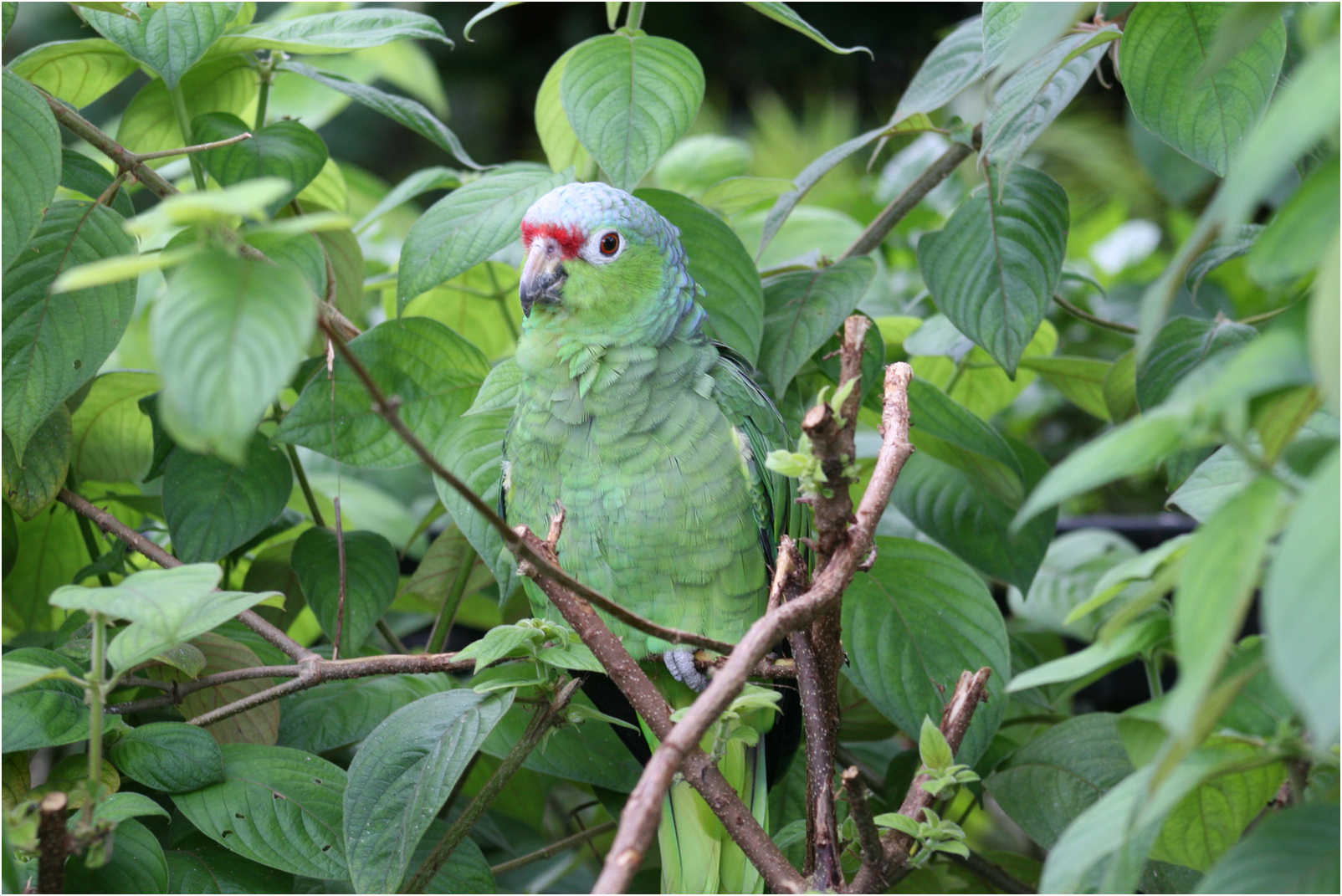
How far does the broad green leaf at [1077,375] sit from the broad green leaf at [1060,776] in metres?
0.35

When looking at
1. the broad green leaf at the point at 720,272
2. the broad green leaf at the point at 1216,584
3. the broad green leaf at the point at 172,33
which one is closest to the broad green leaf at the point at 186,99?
the broad green leaf at the point at 172,33

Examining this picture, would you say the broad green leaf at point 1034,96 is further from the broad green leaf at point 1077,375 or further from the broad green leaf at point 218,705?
the broad green leaf at point 218,705

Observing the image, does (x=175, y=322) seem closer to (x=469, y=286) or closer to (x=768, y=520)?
(x=768, y=520)

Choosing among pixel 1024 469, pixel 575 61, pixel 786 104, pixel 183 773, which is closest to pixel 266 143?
pixel 575 61

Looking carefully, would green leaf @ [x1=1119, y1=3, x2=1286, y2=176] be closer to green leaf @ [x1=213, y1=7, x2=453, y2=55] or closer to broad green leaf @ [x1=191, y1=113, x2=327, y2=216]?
green leaf @ [x1=213, y1=7, x2=453, y2=55]

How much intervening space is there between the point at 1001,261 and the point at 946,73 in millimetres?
191

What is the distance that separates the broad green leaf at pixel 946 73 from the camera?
2.82 feet

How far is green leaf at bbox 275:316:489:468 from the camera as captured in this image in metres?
0.81

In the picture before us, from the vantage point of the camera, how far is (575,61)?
2.68 ft

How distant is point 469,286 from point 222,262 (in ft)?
2.48

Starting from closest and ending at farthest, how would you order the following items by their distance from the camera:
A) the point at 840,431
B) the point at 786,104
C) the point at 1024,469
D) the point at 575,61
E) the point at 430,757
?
1. the point at 840,431
2. the point at 430,757
3. the point at 575,61
4. the point at 1024,469
5. the point at 786,104

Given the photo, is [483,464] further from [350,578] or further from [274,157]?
[274,157]

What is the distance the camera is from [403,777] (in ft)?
2.14

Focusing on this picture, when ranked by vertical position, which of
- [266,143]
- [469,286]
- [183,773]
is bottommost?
[183,773]
